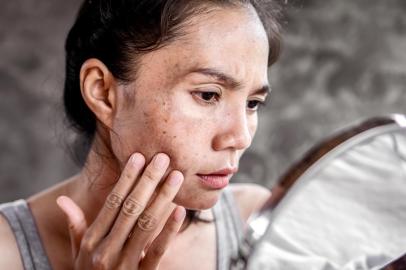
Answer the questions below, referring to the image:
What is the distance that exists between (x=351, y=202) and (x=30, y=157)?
1.09 meters

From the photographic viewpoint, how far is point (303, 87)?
1.55 meters

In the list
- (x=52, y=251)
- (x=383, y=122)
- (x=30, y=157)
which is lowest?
(x=30, y=157)

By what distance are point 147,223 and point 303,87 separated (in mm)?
870

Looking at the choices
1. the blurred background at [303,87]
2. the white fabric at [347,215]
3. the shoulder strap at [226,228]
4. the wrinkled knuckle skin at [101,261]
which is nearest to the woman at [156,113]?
the wrinkled knuckle skin at [101,261]

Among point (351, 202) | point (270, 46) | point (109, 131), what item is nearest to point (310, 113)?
point (270, 46)

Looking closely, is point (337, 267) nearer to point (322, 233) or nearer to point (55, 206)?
point (322, 233)

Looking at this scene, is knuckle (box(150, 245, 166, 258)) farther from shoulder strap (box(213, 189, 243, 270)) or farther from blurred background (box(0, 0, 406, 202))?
blurred background (box(0, 0, 406, 202))

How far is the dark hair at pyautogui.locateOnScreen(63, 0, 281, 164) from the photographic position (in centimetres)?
84

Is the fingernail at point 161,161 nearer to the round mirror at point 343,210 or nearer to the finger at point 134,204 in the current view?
the finger at point 134,204

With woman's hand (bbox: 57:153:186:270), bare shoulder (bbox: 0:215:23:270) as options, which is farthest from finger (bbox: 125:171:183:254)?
bare shoulder (bbox: 0:215:23:270)

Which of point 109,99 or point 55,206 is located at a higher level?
point 109,99

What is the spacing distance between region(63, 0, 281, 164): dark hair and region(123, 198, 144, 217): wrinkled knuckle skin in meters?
0.17

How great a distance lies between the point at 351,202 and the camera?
540mm

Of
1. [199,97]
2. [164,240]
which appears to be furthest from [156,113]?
[164,240]
